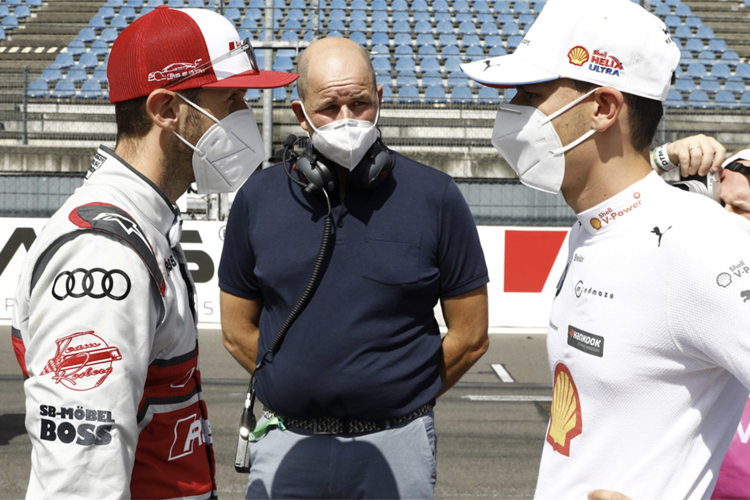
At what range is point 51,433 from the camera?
53.8 inches

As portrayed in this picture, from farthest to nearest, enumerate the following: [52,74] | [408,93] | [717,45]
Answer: [717,45] < [52,74] < [408,93]

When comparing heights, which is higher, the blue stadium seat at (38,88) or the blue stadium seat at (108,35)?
the blue stadium seat at (108,35)

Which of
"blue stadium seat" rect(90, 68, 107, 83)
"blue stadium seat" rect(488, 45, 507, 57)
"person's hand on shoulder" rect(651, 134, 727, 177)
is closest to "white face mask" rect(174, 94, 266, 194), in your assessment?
"person's hand on shoulder" rect(651, 134, 727, 177)

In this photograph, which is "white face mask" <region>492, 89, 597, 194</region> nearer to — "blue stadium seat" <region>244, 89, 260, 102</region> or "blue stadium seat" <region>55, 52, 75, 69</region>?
"blue stadium seat" <region>244, 89, 260, 102</region>

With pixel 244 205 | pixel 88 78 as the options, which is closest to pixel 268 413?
pixel 244 205

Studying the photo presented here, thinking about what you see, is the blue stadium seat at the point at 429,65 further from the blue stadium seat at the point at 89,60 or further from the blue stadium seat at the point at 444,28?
the blue stadium seat at the point at 89,60

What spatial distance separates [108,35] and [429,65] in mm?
6788

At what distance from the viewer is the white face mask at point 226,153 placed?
206cm

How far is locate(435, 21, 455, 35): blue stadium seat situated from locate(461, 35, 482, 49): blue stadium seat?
42cm

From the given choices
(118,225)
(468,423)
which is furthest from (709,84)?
(118,225)

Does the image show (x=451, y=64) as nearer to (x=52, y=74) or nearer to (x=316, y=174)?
(x=52, y=74)

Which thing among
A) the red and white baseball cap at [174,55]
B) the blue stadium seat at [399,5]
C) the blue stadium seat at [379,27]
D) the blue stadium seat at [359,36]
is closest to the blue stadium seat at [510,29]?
the blue stadium seat at [399,5]

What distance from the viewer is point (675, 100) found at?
486 inches

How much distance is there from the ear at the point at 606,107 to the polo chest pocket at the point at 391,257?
0.87 meters
